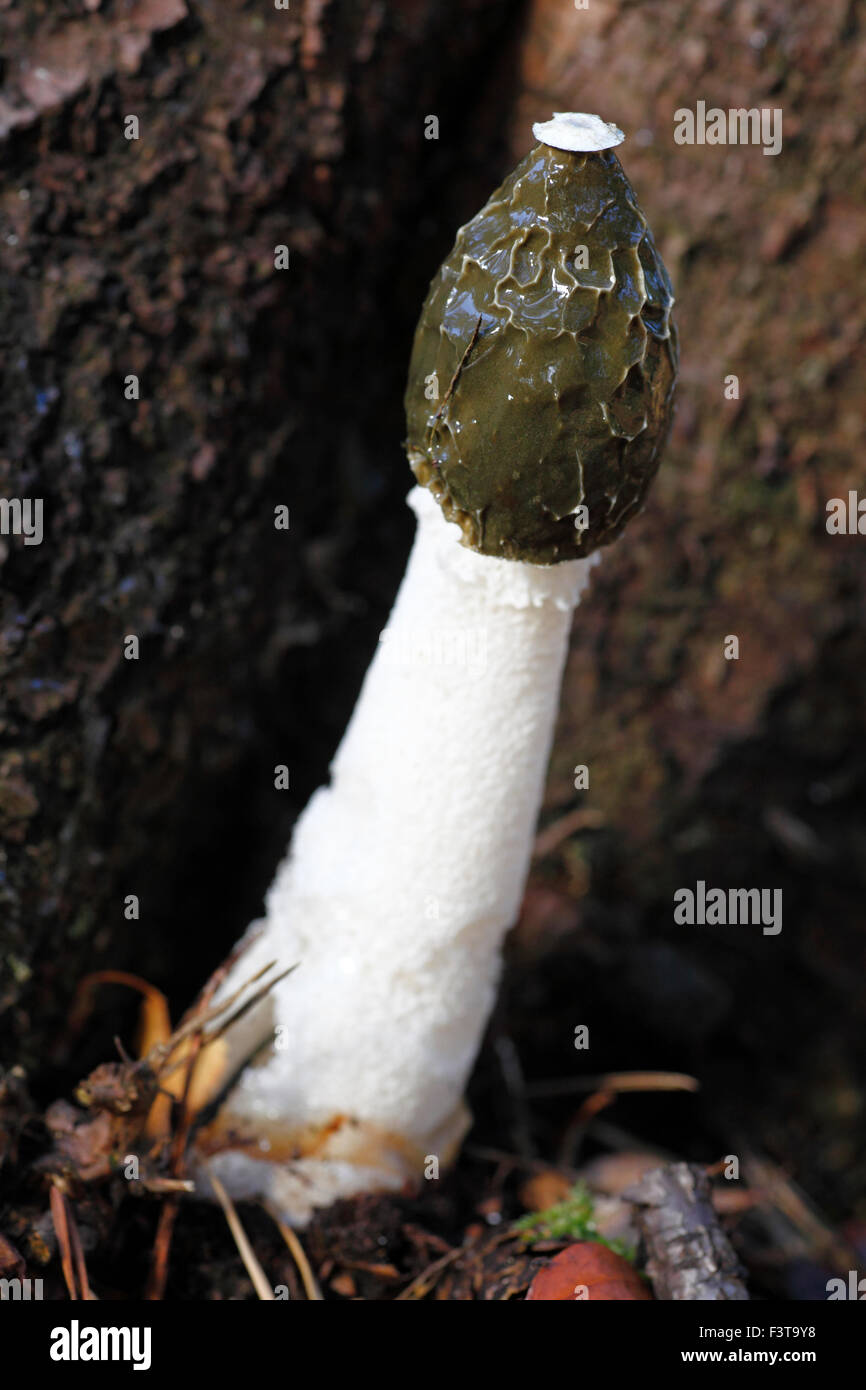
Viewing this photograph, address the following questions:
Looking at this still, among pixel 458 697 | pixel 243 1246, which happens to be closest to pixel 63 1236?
pixel 243 1246

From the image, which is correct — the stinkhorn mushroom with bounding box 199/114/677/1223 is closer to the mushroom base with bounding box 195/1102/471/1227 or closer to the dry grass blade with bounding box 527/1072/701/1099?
the mushroom base with bounding box 195/1102/471/1227

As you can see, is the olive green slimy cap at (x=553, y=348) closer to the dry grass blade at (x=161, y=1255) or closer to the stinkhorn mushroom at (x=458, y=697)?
the stinkhorn mushroom at (x=458, y=697)

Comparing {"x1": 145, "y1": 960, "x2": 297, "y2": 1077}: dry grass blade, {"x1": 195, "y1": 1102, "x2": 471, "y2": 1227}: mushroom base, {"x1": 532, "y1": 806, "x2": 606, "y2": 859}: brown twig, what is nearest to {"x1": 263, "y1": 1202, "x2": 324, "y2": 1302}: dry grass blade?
{"x1": 195, "y1": 1102, "x2": 471, "y2": 1227}: mushroom base

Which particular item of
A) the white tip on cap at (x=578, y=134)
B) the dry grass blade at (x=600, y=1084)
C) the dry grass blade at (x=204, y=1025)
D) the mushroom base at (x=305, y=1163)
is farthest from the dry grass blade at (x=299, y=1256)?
the white tip on cap at (x=578, y=134)
